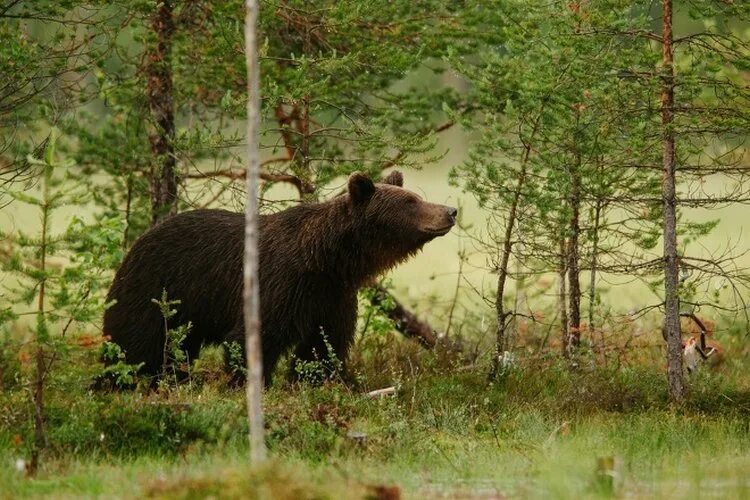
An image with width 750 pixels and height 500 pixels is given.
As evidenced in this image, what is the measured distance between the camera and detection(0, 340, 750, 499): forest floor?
7.00m

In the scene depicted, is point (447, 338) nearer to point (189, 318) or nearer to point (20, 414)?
point (189, 318)

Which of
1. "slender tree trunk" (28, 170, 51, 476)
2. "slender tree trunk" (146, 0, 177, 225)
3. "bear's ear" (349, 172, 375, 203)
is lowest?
"slender tree trunk" (28, 170, 51, 476)

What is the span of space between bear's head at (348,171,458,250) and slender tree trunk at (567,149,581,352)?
1497 millimetres

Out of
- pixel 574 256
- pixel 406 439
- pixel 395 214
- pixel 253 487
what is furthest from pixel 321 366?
pixel 253 487

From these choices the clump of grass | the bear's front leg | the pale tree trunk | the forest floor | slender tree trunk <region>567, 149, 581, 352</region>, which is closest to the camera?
the clump of grass

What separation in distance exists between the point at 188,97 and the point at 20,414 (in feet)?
25.3

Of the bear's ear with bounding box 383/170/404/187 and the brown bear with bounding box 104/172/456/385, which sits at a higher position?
the bear's ear with bounding box 383/170/404/187

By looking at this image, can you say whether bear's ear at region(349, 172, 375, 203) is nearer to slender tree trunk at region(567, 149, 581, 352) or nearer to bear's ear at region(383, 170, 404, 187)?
bear's ear at region(383, 170, 404, 187)

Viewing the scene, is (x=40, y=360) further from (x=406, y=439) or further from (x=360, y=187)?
(x=360, y=187)

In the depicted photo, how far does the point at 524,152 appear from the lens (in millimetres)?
12641

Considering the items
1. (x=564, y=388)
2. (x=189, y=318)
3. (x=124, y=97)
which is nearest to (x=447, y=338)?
(x=564, y=388)

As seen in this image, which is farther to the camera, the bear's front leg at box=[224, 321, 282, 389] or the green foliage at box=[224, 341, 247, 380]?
the bear's front leg at box=[224, 321, 282, 389]

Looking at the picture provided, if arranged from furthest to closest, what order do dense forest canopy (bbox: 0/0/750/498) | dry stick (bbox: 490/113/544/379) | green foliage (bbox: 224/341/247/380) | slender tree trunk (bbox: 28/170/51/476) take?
dry stick (bbox: 490/113/544/379) → green foliage (bbox: 224/341/247/380) → dense forest canopy (bbox: 0/0/750/498) → slender tree trunk (bbox: 28/170/51/476)

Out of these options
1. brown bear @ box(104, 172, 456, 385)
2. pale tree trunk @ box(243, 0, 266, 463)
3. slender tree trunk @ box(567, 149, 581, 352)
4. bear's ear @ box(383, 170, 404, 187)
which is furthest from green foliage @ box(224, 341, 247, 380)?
pale tree trunk @ box(243, 0, 266, 463)
